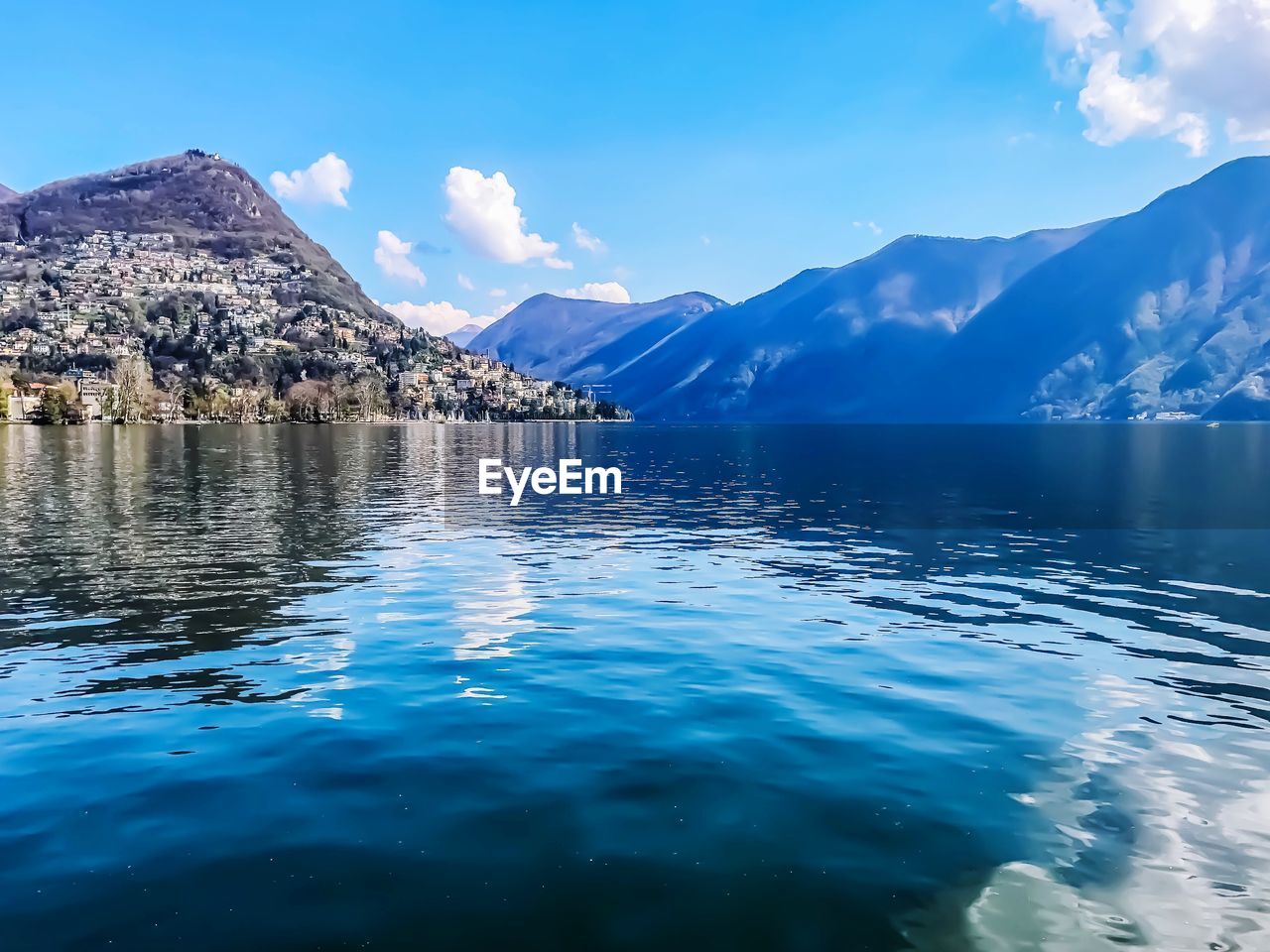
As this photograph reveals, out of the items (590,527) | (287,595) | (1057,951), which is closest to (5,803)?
(1057,951)

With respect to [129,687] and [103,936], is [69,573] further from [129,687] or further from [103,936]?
[103,936]

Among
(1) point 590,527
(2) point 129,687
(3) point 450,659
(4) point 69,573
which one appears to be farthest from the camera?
(1) point 590,527

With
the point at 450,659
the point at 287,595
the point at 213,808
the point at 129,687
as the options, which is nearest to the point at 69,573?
the point at 287,595

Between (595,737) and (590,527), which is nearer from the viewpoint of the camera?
(595,737)

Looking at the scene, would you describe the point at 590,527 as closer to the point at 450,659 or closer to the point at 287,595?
the point at 287,595

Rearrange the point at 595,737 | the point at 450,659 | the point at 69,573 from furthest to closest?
the point at 69,573 → the point at 450,659 → the point at 595,737

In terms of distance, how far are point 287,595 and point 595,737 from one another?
2065 centimetres

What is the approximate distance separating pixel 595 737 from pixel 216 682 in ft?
35.7

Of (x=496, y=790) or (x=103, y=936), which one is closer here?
(x=103, y=936)

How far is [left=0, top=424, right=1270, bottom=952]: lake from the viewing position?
12.0m

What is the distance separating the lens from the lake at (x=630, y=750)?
1204cm

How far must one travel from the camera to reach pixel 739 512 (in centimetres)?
6819

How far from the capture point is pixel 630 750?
18234 mm

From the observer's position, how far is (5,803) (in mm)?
15352
